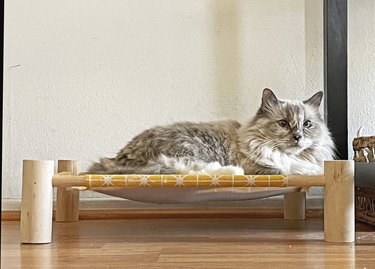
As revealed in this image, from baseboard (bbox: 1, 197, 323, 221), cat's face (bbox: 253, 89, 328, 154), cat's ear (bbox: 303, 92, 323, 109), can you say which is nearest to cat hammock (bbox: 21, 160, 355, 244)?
cat's face (bbox: 253, 89, 328, 154)

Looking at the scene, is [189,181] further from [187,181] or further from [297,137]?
[297,137]

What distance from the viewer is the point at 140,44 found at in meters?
2.05

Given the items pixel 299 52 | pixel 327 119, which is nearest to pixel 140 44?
pixel 299 52

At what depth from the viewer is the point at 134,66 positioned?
6.73 feet

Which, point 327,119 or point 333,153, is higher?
point 327,119

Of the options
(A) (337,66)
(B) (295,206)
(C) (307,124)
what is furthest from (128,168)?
(A) (337,66)

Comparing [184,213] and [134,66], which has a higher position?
[134,66]

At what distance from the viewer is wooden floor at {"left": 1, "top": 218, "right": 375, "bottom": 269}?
43.8 inches

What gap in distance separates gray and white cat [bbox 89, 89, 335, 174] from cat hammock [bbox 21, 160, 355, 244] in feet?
0.47

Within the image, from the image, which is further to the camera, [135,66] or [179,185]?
[135,66]

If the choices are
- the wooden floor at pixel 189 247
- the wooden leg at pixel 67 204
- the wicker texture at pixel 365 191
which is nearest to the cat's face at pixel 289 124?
the wicker texture at pixel 365 191

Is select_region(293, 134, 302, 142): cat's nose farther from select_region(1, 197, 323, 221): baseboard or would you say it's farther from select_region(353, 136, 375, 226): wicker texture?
select_region(1, 197, 323, 221): baseboard

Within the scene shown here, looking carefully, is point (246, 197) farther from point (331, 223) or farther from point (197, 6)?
point (197, 6)

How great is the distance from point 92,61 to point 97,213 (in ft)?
1.76
